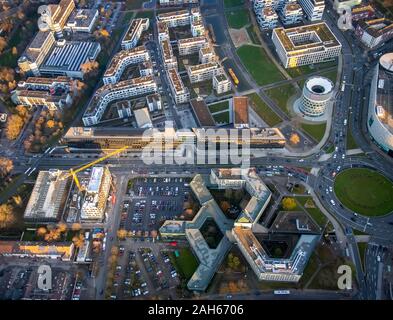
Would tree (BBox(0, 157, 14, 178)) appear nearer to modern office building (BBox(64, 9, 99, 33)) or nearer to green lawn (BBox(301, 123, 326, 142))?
modern office building (BBox(64, 9, 99, 33))

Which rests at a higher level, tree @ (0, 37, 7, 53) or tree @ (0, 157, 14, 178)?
tree @ (0, 37, 7, 53)

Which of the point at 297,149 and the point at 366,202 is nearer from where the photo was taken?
the point at 366,202

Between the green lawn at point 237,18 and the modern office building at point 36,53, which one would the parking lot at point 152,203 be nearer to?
the modern office building at point 36,53

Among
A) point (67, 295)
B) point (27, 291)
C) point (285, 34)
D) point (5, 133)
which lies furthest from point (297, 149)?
point (5, 133)

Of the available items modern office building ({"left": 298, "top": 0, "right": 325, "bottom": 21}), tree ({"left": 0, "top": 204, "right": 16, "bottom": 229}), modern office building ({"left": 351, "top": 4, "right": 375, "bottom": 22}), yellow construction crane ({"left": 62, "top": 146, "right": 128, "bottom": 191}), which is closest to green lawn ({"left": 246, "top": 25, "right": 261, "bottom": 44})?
modern office building ({"left": 298, "top": 0, "right": 325, "bottom": 21})

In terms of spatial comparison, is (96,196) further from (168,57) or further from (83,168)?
(168,57)

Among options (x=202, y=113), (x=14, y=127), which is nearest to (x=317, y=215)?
(x=202, y=113)
